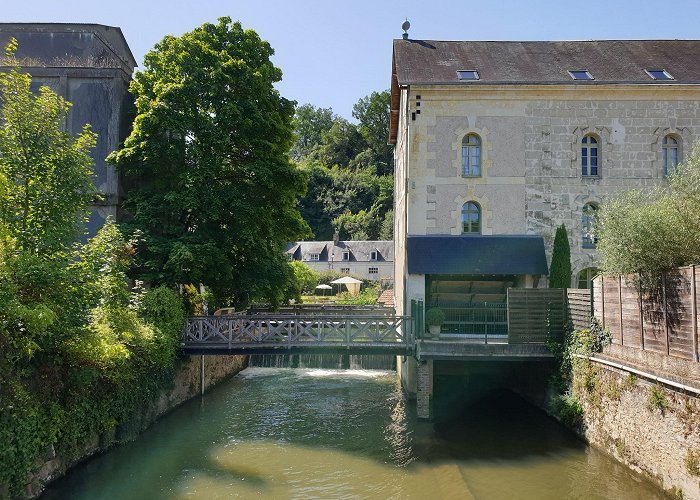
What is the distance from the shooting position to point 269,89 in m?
17.3

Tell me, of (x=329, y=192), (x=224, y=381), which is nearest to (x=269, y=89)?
(x=224, y=381)

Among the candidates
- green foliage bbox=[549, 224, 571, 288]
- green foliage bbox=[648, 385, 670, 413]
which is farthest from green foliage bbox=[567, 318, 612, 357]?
green foliage bbox=[549, 224, 571, 288]

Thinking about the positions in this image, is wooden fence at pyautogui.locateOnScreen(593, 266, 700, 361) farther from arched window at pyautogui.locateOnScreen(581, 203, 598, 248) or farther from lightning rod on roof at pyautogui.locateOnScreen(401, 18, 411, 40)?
lightning rod on roof at pyautogui.locateOnScreen(401, 18, 411, 40)

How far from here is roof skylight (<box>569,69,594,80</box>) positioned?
17555 mm

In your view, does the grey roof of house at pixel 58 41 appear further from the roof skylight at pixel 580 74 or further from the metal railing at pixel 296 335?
the roof skylight at pixel 580 74

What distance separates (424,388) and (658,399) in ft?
19.9

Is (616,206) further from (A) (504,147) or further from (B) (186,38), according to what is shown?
(B) (186,38)

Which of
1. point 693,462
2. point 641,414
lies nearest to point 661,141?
point 641,414

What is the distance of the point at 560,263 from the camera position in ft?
53.1

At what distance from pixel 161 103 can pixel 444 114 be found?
8.23 m

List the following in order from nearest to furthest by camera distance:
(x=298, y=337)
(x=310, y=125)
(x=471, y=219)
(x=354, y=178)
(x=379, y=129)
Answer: (x=298, y=337) → (x=471, y=219) → (x=354, y=178) → (x=379, y=129) → (x=310, y=125)

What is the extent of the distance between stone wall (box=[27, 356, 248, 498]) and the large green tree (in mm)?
2584

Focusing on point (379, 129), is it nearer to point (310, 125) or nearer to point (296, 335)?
point (310, 125)

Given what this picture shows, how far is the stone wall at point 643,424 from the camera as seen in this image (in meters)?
8.85
